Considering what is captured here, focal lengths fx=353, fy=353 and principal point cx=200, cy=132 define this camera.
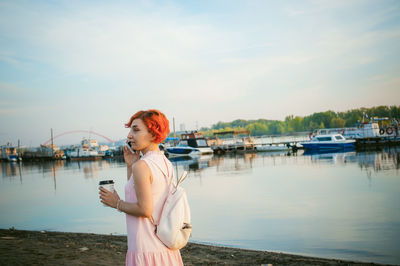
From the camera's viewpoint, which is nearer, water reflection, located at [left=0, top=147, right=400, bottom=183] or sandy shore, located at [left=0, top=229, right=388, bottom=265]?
sandy shore, located at [left=0, top=229, right=388, bottom=265]

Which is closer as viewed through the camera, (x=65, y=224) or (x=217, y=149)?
(x=65, y=224)

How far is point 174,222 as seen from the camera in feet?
7.36

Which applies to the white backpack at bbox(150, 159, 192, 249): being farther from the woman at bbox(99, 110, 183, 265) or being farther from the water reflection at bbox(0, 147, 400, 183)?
the water reflection at bbox(0, 147, 400, 183)

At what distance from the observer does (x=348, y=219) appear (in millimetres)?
10680

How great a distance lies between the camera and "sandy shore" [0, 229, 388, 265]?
6.05 meters

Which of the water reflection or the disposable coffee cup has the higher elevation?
the disposable coffee cup

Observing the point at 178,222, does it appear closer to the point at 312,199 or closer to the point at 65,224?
the point at 65,224

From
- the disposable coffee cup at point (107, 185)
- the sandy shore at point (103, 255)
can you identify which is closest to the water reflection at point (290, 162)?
the sandy shore at point (103, 255)

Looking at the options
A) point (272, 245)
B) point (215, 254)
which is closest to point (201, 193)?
point (272, 245)

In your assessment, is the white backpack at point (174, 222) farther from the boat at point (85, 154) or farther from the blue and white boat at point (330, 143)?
the boat at point (85, 154)

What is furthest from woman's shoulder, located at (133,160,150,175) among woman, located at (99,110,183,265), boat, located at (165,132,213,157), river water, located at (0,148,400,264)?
boat, located at (165,132,213,157)

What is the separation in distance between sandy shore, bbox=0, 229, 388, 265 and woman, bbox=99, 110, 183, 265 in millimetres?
4051

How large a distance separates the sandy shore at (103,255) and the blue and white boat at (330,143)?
142 feet

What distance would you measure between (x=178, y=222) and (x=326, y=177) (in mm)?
20846
